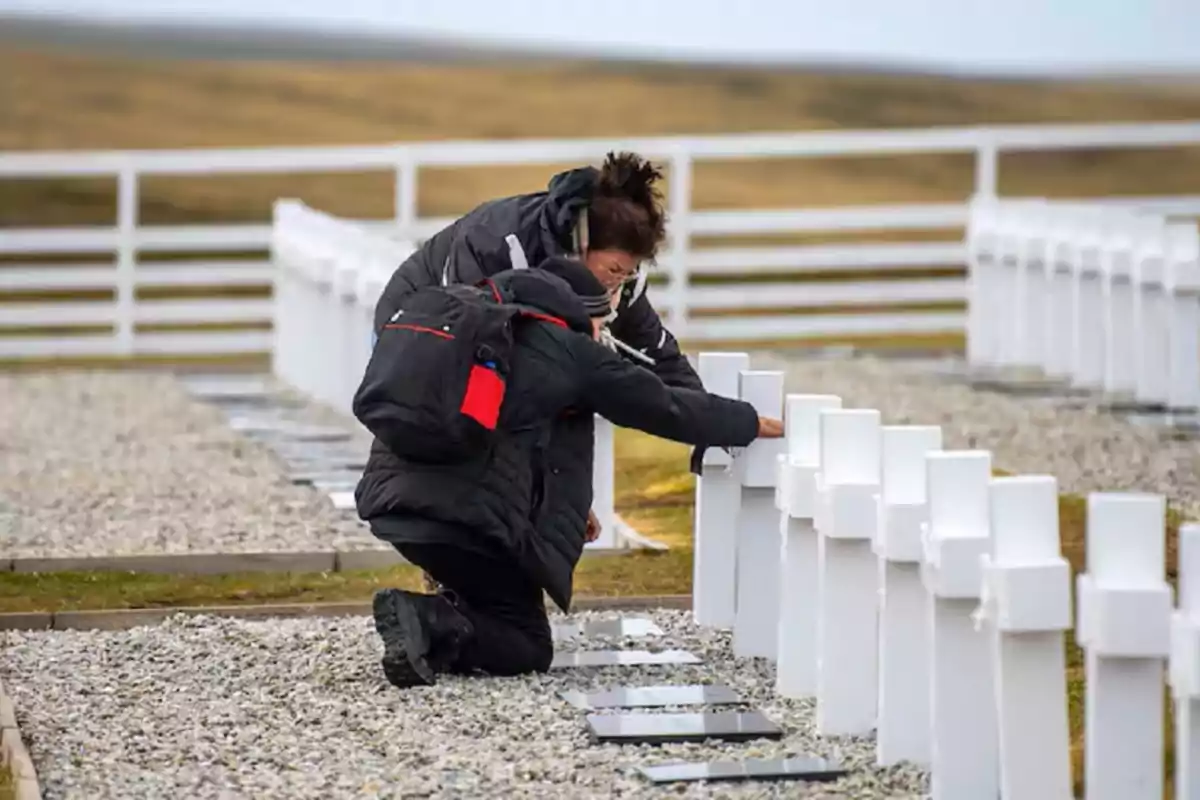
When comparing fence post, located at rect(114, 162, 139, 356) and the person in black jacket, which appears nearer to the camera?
the person in black jacket

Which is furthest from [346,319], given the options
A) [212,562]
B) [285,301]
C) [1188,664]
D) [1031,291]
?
[1188,664]

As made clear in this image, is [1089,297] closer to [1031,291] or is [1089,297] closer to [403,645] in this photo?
[1031,291]

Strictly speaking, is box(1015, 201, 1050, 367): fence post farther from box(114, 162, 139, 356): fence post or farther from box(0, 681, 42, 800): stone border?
box(0, 681, 42, 800): stone border

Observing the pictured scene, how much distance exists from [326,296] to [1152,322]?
13.1ft

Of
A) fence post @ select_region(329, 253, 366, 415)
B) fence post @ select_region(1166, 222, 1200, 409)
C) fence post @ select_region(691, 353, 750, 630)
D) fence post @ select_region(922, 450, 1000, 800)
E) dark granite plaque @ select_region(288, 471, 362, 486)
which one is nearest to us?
fence post @ select_region(922, 450, 1000, 800)

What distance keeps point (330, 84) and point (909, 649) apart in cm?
2286

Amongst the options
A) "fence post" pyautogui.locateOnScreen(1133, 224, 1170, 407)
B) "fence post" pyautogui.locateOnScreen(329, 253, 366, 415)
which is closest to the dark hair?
"fence post" pyautogui.locateOnScreen(329, 253, 366, 415)

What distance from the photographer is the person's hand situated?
6.05 metres

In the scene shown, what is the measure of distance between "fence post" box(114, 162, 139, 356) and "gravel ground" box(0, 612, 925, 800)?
930 centimetres

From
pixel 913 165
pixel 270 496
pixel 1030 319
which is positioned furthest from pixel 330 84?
pixel 270 496

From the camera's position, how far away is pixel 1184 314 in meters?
11.4

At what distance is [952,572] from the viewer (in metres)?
4.62

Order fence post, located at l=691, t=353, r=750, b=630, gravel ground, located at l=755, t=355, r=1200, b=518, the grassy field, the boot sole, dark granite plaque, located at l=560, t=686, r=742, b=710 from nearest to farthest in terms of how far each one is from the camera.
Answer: dark granite plaque, located at l=560, t=686, r=742, b=710 < the boot sole < fence post, located at l=691, t=353, r=750, b=630 < gravel ground, located at l=755, t=355, r=1200, b=518 < the grassy field

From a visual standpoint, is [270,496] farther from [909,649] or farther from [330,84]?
[330,84]
